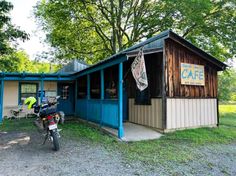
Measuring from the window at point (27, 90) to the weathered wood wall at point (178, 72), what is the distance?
28.7 feet

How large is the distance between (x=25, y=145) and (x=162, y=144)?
397 centimetres

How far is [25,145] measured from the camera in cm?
570

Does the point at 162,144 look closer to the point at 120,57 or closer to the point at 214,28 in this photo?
the point at 120,57

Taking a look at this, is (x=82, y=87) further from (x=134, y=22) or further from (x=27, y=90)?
(x=134, y=22)

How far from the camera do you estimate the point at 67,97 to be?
13.6 meters

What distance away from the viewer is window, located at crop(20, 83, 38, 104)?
12273 millimetres

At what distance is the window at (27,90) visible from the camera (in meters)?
12.3

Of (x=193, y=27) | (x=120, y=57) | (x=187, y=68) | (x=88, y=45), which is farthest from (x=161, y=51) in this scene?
(x=88, y=45)

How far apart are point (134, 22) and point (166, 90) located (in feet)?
33.6

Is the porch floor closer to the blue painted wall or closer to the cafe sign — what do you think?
the blue painted wall

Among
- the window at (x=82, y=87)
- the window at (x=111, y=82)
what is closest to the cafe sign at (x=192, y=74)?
the window at (x=111, y=82)

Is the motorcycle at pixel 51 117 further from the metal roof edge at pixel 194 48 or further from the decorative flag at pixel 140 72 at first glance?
the metal roof edge at pixel 194 48

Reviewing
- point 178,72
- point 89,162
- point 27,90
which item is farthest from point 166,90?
point 27,90

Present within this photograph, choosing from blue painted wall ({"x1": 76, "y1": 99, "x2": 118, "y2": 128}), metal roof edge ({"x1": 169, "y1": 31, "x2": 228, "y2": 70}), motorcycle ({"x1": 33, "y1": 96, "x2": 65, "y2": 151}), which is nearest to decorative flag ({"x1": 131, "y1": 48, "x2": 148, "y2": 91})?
blue painted wall ({"x1": 76, "y1": 99, "x2": 118, "y2": 128})
